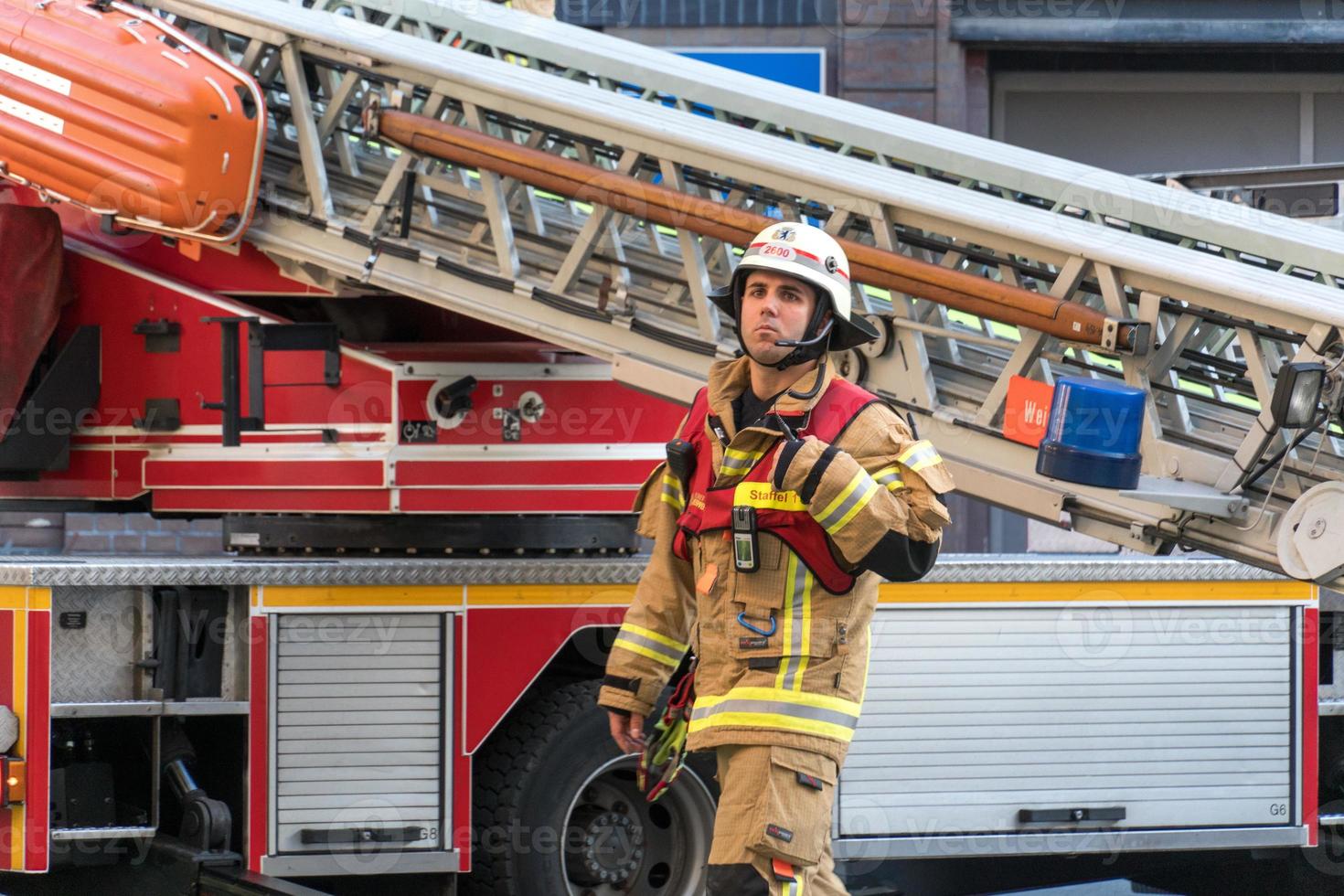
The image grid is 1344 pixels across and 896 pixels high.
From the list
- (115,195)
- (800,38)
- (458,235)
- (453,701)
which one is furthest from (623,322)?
(800,38)

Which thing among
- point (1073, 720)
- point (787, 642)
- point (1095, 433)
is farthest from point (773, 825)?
point (1073, 720)

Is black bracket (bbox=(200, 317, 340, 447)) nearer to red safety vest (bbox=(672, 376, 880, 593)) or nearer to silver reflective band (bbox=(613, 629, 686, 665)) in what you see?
silver reflective band (bbox=(613, 629, 686, 665))

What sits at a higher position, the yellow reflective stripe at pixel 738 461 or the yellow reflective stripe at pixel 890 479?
the yellow reflective stripe at pixel 738 461

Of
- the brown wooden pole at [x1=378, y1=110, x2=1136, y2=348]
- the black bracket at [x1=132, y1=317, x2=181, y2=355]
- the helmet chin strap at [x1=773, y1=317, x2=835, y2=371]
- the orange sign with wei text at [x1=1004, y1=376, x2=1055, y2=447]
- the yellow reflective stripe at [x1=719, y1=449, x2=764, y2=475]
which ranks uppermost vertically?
the brown wooden pole at [x1=378, y1=110, x2=1136, y2=348]

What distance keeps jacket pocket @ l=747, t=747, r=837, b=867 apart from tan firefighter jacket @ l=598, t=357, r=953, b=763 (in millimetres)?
33

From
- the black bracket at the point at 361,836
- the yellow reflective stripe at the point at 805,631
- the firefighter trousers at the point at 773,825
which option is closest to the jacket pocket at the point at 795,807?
the firefighter trousers at the point at 773,825

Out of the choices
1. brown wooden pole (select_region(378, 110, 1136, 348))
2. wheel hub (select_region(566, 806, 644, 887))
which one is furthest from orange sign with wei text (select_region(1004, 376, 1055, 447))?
wheel hub (select_region(566, 806, 644, 887))

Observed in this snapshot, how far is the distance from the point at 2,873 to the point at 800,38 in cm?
723

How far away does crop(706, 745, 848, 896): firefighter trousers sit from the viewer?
3.59 m

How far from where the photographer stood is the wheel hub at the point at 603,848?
18.2ft

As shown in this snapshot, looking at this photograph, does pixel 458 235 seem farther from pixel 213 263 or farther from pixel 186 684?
pixel 186 684

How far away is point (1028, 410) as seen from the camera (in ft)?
15.1

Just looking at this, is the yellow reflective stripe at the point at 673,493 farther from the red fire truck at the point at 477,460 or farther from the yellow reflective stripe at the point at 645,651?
the red fire truck at the point at 477,460

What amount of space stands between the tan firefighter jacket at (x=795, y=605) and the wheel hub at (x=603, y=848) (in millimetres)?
1727
